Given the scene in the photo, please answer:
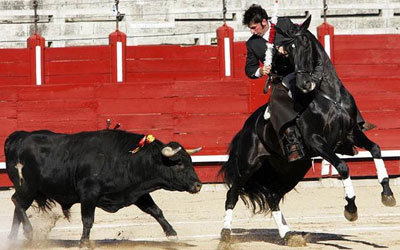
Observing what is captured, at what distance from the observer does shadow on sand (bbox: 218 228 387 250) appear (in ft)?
24.2

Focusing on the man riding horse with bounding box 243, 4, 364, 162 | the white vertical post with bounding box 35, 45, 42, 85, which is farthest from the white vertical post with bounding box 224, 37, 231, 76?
the man riding horse with bounding box 243, 4, 364, 162

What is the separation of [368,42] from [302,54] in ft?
21.5

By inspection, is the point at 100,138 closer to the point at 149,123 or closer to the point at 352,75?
the point at 149,123

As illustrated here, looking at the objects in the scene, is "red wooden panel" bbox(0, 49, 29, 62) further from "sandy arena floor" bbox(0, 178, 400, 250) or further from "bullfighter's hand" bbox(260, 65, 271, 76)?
"bullfighter's hand" bbox(260, 65, 271, 76)

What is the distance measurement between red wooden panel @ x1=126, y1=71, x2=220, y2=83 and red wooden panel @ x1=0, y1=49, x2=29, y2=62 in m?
1.34

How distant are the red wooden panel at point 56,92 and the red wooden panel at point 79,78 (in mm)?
1275

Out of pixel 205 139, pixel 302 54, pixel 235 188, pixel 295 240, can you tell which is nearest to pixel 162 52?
pixel 205 139

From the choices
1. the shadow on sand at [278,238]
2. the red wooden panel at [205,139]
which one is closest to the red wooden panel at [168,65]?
the red wooden panel at [205,139]

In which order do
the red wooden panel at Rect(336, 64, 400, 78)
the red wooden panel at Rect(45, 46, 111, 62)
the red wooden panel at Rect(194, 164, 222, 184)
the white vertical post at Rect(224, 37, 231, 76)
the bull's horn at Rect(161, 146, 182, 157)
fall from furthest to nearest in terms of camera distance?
the red wooden panel at Rect(45, 46, 111, 62)
the red wooden panel at Rect(336, 64, 400, 78)
the white vertical post at Rect(224, 37, 231, 76)
the red wooden panel at Rect(194, 164, 222, 184)
the bull's horn at Rect(161, 146, 182, 157)

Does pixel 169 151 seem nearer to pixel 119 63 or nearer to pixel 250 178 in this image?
pixel 250 178

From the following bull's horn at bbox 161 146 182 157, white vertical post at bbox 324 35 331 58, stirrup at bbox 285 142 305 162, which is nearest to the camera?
stirrup at bbox 285 142 305 162

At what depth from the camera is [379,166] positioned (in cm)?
706

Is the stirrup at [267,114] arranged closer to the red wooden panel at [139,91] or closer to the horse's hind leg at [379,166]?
the horse's hind leg at [379,166]

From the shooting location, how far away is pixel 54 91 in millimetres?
12289
